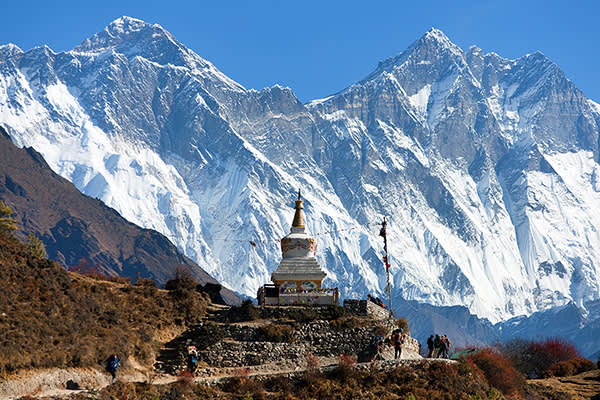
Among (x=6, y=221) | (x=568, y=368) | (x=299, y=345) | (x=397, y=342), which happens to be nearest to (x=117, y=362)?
(x=299, y=345)

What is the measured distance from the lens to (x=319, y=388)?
60938 mm

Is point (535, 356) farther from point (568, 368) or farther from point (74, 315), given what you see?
point (74, 315)

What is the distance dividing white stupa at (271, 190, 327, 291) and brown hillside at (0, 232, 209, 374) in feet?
31.2

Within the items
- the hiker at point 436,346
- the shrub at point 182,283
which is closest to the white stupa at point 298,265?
the shrub at point 182,283

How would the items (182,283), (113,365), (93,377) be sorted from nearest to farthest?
(113,365) → (93,377) → (182,283)

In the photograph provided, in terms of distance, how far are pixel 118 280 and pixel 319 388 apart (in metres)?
24.0

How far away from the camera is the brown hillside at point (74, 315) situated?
5631cm

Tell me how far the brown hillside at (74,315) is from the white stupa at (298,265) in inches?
374

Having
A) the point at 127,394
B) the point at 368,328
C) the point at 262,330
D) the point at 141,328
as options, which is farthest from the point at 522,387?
the point at 127,394

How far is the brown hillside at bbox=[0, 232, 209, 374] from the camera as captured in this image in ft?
185

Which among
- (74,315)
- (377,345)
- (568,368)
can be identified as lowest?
(377,345)

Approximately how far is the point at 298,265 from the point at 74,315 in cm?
2630

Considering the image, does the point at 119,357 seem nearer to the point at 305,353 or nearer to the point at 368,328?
the point at 305,353

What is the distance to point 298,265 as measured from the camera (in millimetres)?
85312
